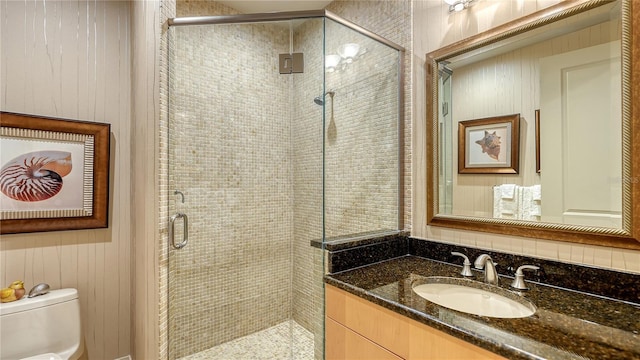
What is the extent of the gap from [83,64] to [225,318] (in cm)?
193

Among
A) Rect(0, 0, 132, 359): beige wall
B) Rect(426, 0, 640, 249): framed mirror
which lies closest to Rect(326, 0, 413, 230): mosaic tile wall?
Rect(426, 0, 640, 249): framed mirror

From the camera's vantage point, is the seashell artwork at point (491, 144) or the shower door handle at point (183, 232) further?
the shower door handle at point (183, 232)

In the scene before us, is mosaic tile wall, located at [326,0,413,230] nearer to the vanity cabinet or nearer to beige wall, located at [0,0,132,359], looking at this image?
the vanity cabinet

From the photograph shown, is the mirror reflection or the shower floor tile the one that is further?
the shower floor tile

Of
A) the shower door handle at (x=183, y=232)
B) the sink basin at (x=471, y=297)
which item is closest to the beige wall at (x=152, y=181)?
the shower door handle at (x=183, y=232)

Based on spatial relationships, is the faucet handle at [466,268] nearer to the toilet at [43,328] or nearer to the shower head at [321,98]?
the shower head at [321,98]

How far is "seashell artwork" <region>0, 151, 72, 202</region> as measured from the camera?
5.44 ft

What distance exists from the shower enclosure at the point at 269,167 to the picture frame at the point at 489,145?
40 centimetres

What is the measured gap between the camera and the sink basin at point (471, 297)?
1.09 meters

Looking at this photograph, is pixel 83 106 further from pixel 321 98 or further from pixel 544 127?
pixel 544 127

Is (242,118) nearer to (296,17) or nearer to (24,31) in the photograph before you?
(296,17)

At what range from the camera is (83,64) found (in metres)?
1.88

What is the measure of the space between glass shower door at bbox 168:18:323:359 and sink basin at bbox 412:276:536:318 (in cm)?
62

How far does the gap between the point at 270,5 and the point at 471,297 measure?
2468 millimetres
